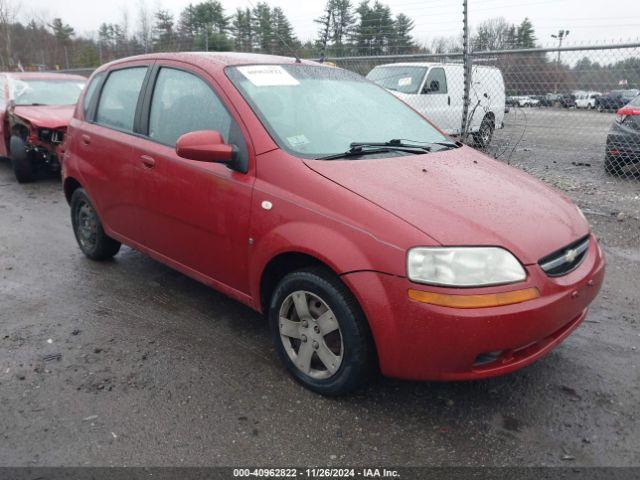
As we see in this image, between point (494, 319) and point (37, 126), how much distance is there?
24.1ft

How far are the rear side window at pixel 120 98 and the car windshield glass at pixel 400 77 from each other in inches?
257

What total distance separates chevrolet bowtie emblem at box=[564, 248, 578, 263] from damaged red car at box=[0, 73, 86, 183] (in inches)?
279

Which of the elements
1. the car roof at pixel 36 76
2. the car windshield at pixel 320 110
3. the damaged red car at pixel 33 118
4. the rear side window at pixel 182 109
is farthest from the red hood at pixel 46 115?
the car windshield at pixel 320 110

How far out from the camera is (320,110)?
3.12 meters

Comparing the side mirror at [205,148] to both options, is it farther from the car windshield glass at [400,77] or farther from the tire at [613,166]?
the car windshield glass at [400,77]

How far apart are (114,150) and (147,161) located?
52 cm

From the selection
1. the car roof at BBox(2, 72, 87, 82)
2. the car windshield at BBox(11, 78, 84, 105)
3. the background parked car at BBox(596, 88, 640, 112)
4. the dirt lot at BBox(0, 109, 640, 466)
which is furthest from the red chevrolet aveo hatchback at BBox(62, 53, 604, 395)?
the car roof at BBox(2, 72, 87, 82)

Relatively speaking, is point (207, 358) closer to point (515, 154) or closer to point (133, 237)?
point (133, 237)

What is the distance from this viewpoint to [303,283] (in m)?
2.59

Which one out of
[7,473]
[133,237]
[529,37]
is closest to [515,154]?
[529,37]

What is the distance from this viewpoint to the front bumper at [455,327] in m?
2.18

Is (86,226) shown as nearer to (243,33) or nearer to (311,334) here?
(311,334)

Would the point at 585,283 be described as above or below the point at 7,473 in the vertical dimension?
above

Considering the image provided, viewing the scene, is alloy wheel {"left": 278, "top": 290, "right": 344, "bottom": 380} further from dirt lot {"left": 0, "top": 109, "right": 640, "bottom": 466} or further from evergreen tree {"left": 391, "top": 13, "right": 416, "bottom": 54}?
evergreen tree {"left": 391, "top": 13, "right": 416, "bottom": 54}
